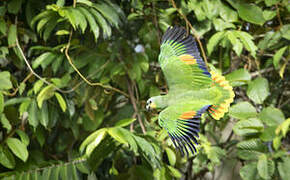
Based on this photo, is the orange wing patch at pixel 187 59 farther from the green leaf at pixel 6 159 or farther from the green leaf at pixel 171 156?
the green leaf at pixel 6 159

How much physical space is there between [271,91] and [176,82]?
920 mm

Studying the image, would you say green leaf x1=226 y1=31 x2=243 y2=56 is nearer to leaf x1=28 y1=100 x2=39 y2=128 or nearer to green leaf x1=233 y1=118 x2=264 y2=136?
green leaf x1=233 y1=118 x2=264 y2=136

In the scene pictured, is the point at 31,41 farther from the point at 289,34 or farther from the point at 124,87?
the point at 289,34

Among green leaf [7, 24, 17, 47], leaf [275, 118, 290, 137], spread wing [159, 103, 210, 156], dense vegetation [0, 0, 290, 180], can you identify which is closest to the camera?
spread wing [159, 103, 210, 156]

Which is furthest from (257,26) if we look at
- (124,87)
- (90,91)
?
(90,91)

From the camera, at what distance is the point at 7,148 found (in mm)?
1084

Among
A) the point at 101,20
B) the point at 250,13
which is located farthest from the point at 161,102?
the point at 250,13

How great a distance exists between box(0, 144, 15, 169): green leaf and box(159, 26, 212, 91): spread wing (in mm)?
691

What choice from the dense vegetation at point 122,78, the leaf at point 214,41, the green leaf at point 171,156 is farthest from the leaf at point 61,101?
the leaf at point 214,41

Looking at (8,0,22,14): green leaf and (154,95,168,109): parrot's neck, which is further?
(8,0,22,14): green leaf

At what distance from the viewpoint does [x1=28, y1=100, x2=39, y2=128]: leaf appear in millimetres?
1069

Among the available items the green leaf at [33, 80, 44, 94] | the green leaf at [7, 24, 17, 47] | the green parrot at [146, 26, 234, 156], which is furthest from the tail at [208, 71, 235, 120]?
the green leaf at [7, 24, 17, 47]

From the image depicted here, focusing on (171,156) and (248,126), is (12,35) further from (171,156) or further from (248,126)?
(248,126)

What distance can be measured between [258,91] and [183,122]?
0.75 m
